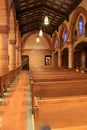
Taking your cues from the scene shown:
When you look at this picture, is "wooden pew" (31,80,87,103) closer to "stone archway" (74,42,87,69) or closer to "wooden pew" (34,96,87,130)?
"wooden pew" (34,96,87,130)

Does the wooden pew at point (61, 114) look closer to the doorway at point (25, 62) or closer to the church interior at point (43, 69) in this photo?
the church interior at point (43, 69)

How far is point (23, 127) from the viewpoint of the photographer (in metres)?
3.83

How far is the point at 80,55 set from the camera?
54.5 feet

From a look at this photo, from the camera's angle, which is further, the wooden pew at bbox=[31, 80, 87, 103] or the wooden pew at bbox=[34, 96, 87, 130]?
the wooden pew at bbox=[31, 80, 87, 103]

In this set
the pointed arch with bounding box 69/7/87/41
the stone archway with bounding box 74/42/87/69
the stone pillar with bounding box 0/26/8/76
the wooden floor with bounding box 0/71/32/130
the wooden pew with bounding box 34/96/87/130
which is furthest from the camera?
the stone archway with bounding box 74/42/87/69

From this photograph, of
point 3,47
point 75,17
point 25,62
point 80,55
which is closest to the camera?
point 3,47

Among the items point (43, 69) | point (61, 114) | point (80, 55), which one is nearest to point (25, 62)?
point (80, 55)

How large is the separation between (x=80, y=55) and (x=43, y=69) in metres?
3.82

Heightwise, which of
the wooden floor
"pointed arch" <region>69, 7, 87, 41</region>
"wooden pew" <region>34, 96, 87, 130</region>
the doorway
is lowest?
the wooden floor

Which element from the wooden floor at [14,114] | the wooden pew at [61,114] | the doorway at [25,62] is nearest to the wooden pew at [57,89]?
the wooden floor at [14,114]

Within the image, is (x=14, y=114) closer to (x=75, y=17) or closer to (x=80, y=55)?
(x=75, y=17)

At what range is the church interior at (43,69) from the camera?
2662mm

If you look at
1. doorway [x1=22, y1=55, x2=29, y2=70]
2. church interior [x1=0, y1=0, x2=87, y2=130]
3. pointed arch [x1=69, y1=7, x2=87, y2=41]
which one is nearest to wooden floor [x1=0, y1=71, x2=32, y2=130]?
church interior [x1=0, y1=0, x2=87, y2=130]

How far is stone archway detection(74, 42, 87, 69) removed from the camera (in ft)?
51.7
